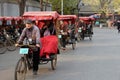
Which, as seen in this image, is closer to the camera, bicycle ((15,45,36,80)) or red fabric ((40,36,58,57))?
bicycle ((15,45,36,80))

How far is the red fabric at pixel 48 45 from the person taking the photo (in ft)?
45.8

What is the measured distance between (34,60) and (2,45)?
10012 mm

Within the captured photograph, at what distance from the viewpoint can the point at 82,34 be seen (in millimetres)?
36094

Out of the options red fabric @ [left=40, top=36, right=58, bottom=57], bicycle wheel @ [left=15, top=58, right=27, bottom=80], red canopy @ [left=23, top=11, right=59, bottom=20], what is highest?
red canopy @ [left=23, top=11, right=59, bottom=20]

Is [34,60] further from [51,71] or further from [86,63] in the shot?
[86,63]

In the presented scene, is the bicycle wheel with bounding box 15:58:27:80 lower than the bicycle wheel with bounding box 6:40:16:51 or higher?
higher

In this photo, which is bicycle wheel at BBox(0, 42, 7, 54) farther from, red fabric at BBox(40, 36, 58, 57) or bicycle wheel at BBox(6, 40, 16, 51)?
red fabric at BBox(40, 36, 58, 57)

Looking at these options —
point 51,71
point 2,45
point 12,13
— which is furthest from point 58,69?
point 12,13

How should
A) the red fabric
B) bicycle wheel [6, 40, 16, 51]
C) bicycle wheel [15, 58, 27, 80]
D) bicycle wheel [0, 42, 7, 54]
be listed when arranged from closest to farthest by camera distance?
1. bicycle wheel [15, 58, 27, 80]
2. the red fabric
3. bicycle wheel [0, 42, 7, 54]
4. bicycle wheel [6, 40, 16, 51]

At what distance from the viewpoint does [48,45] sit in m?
14.0

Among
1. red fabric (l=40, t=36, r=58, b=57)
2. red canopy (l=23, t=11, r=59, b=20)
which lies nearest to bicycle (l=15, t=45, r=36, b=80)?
red fabric (l=40, t=36, r=58, b=57)

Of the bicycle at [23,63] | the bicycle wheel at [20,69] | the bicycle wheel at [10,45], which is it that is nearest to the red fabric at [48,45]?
the bicycle at [23,63]

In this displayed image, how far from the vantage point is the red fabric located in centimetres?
1395

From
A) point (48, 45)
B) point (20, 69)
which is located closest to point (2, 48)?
point (48, 45)
